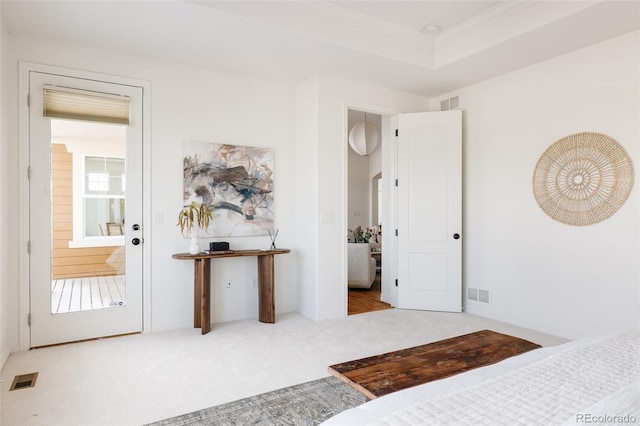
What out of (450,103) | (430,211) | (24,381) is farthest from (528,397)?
(450,103)

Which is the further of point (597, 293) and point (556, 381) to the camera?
point (597, 293)

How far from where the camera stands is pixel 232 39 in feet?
11.3

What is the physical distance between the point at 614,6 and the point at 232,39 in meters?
3.01

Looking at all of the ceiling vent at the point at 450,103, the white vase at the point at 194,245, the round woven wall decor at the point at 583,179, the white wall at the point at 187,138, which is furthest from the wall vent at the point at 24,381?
the ceiling vent at the point at 450,103

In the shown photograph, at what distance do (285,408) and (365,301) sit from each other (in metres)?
3.07

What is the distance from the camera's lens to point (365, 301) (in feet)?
17.4

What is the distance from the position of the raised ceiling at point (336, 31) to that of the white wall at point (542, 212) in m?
0.27

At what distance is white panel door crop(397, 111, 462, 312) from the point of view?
4652 mm

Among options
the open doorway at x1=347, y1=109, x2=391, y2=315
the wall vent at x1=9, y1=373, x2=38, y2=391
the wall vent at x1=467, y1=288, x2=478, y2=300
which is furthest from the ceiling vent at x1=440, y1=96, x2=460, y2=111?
the wall vent at x1=9, y1=373, x2=38, y2=391

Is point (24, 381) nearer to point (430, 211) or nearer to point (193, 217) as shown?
point (193, 217)

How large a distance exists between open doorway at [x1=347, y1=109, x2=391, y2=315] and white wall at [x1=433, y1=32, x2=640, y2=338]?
1.47 m

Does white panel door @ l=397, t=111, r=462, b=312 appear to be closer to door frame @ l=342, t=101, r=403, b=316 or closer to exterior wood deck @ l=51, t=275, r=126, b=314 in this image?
door frame @ l=342, t=101, r=403, b=316

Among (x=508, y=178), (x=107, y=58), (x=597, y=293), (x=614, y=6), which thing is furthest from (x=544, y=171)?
(x=107, y=58)

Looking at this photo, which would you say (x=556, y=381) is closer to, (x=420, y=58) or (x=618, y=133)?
(x=618, y=133)
